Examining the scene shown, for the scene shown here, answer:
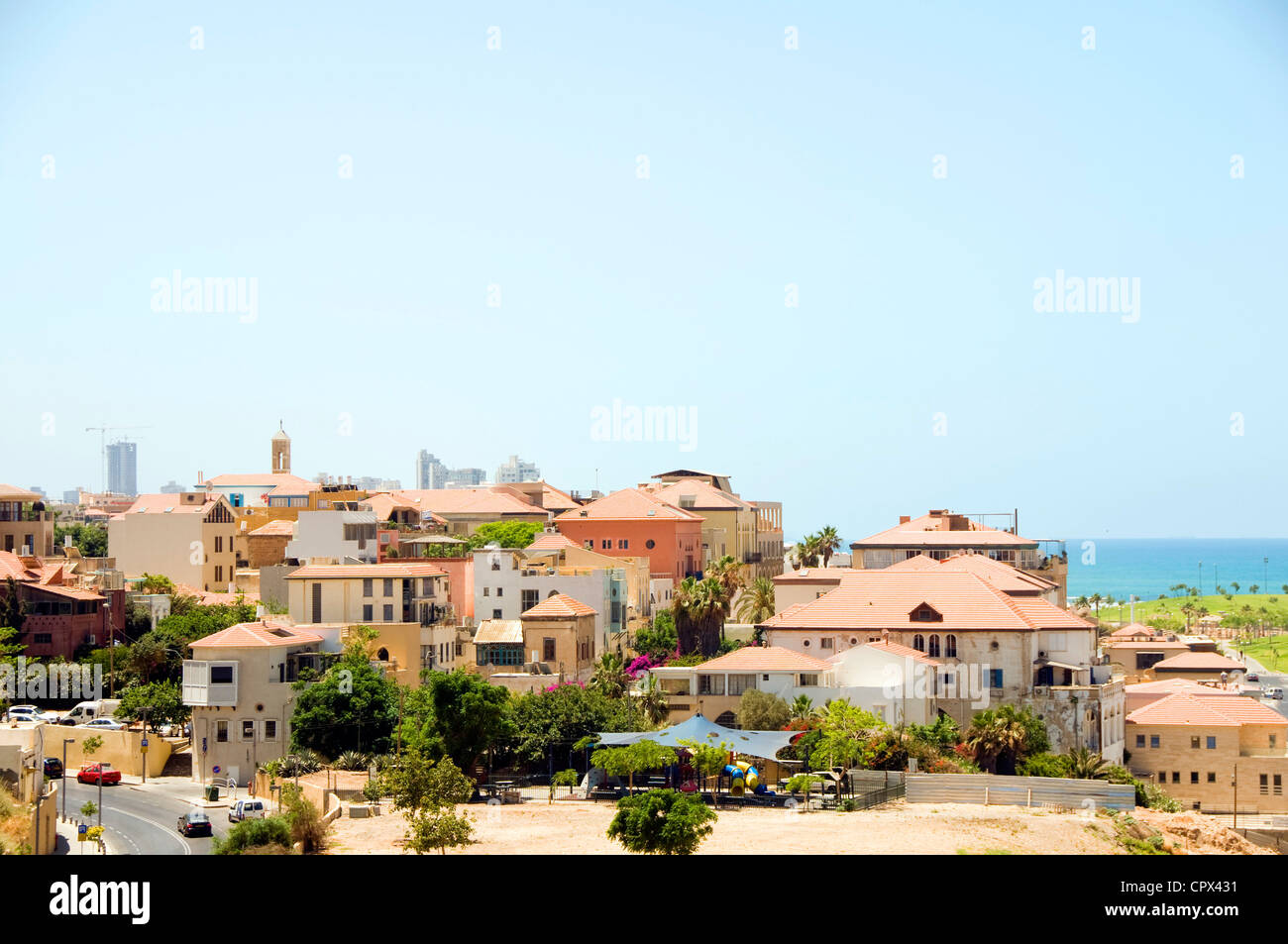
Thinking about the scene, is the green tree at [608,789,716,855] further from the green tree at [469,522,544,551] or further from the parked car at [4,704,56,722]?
the green tree at [469,522,544,551]

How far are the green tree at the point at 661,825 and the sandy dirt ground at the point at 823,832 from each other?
0.96 m

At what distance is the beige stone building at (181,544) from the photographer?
4993 inches

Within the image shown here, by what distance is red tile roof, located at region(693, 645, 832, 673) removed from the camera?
74375 mm

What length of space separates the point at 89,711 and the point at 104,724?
385 cm

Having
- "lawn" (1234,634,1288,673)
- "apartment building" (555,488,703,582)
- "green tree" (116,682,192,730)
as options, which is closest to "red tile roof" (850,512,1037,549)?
"apartment building" (555,488,703,582)

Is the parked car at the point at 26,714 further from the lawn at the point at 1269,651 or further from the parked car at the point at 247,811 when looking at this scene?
the lawn at the point at 1269,651

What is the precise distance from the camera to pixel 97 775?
229 ft

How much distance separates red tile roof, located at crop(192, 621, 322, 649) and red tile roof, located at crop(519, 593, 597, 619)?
15.1 m

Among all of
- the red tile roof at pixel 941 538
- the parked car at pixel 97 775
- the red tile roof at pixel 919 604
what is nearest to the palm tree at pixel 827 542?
the red tile roof at pixel 941 538

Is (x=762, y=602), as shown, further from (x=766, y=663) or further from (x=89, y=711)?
(x=89, y=711)
